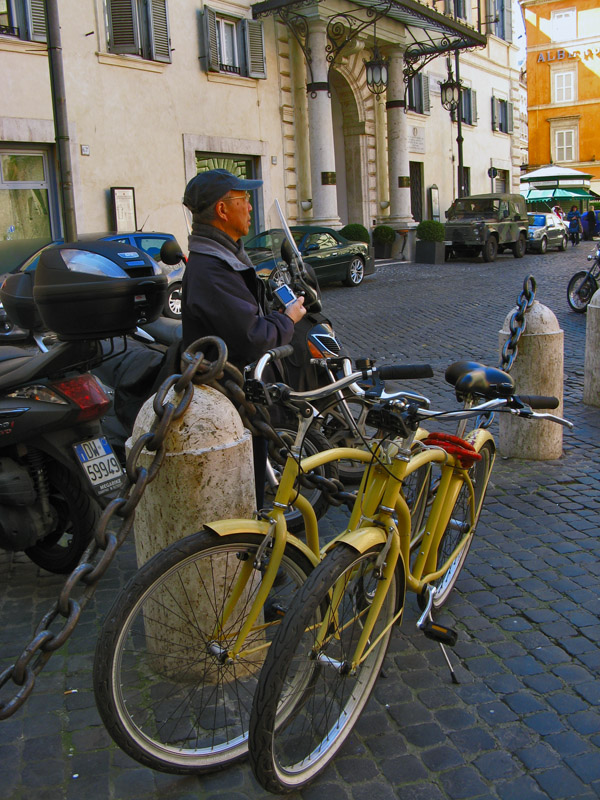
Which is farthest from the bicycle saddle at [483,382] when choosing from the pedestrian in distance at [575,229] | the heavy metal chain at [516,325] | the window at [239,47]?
the pedestrian in distance at [575,229]

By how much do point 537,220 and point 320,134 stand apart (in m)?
9.82

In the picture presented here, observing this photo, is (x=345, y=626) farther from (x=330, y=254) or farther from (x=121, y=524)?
(x=330, y=254)

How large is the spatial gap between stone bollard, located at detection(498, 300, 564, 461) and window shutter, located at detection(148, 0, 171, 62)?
15.1 m

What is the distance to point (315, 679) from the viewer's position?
Result: 2654 mm

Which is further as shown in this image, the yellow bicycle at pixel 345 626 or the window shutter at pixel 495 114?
the window shutter at pixel 495 114

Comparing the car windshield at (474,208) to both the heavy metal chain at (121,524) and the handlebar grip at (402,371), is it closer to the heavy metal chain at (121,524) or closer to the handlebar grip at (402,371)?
the handlebar grip at (402,371)

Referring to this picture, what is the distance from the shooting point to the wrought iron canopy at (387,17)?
2131cm

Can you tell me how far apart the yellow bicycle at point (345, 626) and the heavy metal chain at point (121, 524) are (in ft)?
1.75

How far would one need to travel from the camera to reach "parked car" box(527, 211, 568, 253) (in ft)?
90.9

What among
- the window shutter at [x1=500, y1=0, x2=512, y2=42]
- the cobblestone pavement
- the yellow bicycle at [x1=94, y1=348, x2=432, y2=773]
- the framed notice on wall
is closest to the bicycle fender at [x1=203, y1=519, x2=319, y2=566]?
the yellow bicycle at [x1=94, y1=348, x2=432, y2=773]

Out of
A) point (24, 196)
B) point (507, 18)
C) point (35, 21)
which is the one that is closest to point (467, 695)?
point (24, 196)

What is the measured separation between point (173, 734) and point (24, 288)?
3050mm

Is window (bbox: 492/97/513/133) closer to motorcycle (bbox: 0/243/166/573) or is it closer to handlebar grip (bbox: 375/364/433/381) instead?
motorcycle (bbox: 0/243/166/573)

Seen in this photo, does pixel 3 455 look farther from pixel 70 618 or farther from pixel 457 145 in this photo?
pixel 457 145
